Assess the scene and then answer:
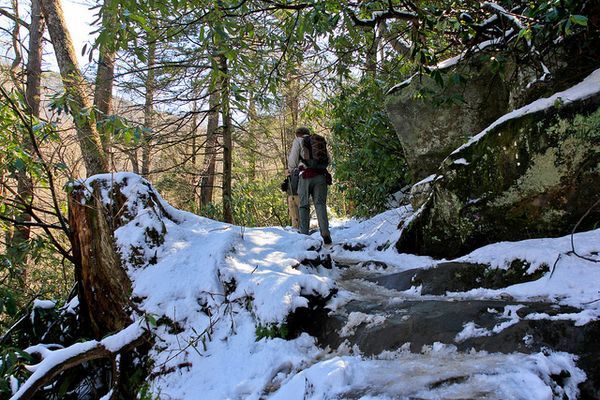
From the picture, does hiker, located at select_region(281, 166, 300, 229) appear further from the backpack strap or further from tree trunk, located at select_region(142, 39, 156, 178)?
tree trunk, located at select_region(142, 39, 156, 178)

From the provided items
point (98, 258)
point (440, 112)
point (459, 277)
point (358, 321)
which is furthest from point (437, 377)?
point (440, 112)

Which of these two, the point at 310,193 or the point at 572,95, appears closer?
the point at 572,95

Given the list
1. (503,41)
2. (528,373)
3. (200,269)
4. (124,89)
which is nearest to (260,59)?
(124,89)

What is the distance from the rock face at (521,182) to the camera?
331 centimetres

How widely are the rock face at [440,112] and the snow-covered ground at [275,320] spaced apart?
2297mm

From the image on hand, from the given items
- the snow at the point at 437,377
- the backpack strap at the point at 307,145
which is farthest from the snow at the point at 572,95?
the backpack strap at the point at 307,145

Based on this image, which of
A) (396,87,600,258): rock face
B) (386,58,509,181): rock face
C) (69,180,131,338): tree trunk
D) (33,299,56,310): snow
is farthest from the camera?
(386,58,509,181): rock face

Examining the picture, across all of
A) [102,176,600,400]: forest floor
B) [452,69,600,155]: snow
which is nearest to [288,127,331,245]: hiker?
[102,176,600,400]: forest floor

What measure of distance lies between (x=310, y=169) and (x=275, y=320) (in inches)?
136

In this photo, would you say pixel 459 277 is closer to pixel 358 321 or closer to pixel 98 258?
pixel 358 321

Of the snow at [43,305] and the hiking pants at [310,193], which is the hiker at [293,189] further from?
the snow at [43,305]

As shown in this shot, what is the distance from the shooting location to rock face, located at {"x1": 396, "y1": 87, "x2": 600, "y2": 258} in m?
3.31

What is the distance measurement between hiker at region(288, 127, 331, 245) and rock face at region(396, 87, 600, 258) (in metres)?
1.94

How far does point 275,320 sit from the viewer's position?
296 centimetres
